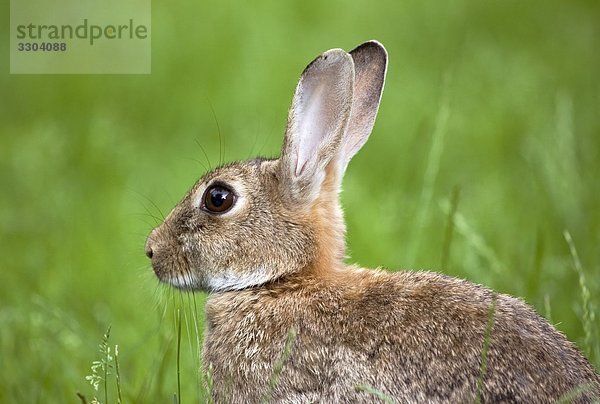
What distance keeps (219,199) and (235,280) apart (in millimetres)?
411

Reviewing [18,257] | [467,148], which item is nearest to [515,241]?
[467,148]

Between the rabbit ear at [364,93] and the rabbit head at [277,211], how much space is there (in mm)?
196

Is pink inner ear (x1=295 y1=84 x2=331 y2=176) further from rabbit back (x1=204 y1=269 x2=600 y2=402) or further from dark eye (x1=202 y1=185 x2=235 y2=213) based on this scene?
rabbit back (x1=204 y1=269 x2=600 y2=402)

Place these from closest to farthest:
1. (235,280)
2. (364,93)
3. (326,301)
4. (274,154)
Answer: (326,301), (235,280), (364,93), (274,154)

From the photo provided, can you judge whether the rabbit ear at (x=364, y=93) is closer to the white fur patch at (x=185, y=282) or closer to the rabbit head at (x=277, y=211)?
the rabbit head at (x=277, y=211)

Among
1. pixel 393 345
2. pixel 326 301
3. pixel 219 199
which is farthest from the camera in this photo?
pixel 219 199

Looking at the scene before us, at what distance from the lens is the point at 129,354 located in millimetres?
6262

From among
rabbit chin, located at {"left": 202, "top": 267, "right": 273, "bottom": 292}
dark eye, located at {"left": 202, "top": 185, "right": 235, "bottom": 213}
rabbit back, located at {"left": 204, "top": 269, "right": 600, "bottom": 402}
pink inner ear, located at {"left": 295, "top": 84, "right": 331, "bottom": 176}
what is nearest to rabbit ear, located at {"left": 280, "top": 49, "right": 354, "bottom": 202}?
pink inner ear, located at {"left": 295, "top": 84, "right": 331, "bottom": 176}

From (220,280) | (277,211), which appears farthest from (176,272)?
(277,211)

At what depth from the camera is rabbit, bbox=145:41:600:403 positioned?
171 inches

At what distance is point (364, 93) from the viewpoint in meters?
5.81

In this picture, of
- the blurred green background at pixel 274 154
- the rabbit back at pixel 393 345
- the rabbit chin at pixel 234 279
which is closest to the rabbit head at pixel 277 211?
the rabbit chin at pixel 234 279

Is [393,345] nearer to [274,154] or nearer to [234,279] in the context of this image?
[234,279]

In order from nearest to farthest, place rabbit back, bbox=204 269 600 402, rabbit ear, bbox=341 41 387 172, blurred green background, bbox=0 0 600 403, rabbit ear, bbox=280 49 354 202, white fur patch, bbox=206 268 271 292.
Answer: rabbit back, bbox=204 269 600 402, white fur patch, bbox=206 268 271 292, rabbit ear, bbox=280 49 354 202, rabbit ear, bbox=341 41 387 172, blurred green background, bbox=0 0 600 403
